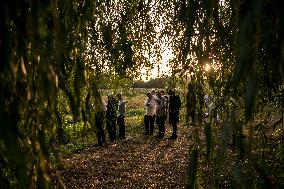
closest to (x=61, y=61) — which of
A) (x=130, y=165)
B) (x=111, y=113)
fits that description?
(x=130, y=165)

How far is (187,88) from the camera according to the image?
2.74 metres

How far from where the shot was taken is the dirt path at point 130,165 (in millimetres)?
A: 9369

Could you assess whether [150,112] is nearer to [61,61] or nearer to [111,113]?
[111,113]

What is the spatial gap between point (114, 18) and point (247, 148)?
1816 mm

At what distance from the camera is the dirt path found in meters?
9.37

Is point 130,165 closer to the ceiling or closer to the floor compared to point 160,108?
closer to the floor

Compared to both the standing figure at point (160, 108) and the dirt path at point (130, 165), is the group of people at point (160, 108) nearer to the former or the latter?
the standing figure at point (160, 108)

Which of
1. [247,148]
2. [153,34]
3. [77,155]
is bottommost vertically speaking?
[77,155]

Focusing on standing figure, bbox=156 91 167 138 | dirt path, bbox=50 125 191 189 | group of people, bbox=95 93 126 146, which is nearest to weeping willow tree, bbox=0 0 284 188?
dirt path, bbox=50 125 191 189

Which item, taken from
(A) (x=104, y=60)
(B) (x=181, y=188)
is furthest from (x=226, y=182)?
(A) (x=104, y=60)

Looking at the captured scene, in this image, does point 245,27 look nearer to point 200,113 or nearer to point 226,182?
point 200,113

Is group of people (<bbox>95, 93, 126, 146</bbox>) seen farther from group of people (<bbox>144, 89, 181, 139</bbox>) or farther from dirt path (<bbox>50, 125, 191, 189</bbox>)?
group of people (<bbox>144, 89, 181, 139</bbox>)

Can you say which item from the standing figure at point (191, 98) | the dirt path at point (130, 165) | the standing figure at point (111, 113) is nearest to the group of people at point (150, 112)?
the standing figure at point (111, 113)

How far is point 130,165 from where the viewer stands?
11211mm
